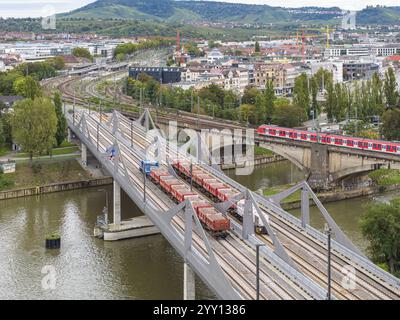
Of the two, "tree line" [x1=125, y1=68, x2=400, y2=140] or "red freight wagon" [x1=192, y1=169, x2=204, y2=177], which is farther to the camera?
"tree line" [x1=125, y1=68, x2=400, y2=140]

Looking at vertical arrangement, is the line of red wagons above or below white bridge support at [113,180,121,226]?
above

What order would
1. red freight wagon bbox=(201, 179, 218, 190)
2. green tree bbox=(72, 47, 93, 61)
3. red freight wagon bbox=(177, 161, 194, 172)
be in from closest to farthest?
red freight wagon bbox=(201, 179, 218, 190) < red freight wagon bbox=(177, 161, 194, 172) < green tree bbox=(72, 47, 93, 61)

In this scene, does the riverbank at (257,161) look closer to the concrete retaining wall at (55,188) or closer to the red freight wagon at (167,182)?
the concrete retaining wall at (55,188)

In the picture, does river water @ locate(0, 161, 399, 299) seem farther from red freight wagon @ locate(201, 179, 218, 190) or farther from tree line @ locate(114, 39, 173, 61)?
tree line @ locate(114, 39, 173, 61)

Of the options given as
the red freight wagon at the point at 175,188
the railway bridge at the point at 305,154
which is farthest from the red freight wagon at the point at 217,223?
the railway bridge at the point at 305,154

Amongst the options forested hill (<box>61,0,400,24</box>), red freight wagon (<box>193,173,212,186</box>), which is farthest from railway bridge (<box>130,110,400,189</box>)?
forested hill (<box>61,0,400,24</box>)

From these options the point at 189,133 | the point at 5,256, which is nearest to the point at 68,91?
the point at 189,133
